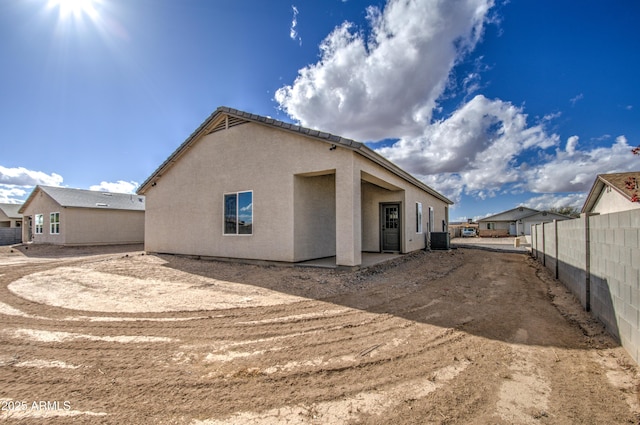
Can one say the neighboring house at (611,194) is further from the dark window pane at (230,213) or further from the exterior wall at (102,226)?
the exterior wall at (102,226)

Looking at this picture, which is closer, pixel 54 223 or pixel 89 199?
pixel 54 223

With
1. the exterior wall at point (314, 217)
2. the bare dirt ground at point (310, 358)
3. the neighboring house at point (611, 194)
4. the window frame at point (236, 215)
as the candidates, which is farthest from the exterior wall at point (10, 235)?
the neighboring house at point (611, 194)

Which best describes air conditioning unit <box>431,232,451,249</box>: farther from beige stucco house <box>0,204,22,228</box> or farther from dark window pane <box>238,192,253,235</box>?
beige stucco house <box>0,204,22,228</box>

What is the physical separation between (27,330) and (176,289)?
2.54m

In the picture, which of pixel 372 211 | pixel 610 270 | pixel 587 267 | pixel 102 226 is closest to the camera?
pixel 610 270

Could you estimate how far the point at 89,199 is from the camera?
63.4 ft

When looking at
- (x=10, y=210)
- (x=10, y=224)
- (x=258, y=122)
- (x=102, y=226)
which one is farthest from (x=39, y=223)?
(x=258, y=122)

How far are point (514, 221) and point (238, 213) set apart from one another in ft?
148

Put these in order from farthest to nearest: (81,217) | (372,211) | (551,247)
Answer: (81,217) → (372,211) → (551,247)

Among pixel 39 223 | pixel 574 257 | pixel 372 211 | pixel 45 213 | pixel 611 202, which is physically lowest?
pixel 574 257

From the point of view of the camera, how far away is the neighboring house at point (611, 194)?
46.2 feet

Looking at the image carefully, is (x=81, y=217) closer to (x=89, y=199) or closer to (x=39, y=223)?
(x=89, y=199)

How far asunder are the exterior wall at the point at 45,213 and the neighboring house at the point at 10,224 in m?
3.57

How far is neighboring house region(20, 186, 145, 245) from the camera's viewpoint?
17.6 meters
